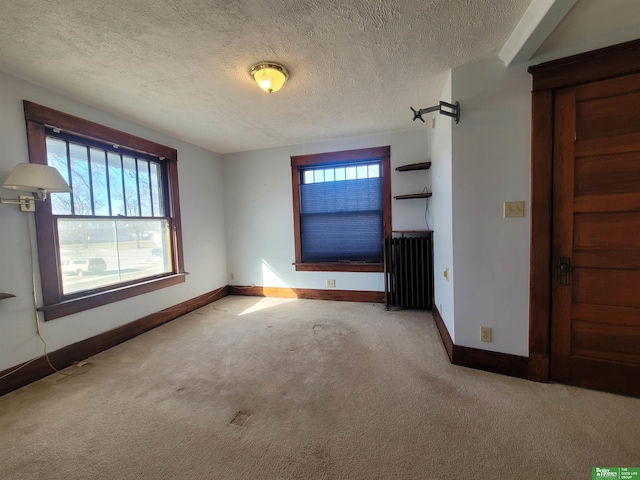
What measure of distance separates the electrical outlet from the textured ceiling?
2.08 m

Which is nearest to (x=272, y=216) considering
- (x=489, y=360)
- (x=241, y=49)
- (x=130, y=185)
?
(x=130, y=185)

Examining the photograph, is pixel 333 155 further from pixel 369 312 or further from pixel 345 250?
→ pixel 369 312

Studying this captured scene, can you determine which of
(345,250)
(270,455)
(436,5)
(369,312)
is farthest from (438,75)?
(270,455)

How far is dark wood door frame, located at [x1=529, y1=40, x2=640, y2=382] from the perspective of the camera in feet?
5.35

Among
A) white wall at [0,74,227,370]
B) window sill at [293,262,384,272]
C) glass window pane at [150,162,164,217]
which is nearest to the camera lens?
white wall at [0,74,227,370]

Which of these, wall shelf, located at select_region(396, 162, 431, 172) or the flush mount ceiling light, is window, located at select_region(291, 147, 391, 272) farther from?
the flush mount ceiling light

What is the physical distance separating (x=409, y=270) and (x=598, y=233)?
6.35ft

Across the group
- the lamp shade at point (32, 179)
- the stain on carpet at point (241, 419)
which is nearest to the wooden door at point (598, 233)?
the stain on carpet at point (241, 419)

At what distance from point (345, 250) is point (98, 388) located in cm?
307

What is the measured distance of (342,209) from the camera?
396 cm

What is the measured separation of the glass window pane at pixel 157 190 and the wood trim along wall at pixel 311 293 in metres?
1.75

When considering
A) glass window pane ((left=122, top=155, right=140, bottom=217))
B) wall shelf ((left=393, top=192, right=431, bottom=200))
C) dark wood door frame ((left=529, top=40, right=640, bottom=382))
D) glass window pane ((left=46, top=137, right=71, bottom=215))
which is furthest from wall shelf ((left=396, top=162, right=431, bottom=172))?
glass window pane ((left=46, top=137, right=71, bottom=215))

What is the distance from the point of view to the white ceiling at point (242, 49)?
1477 mm

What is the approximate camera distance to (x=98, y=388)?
1.98 m
